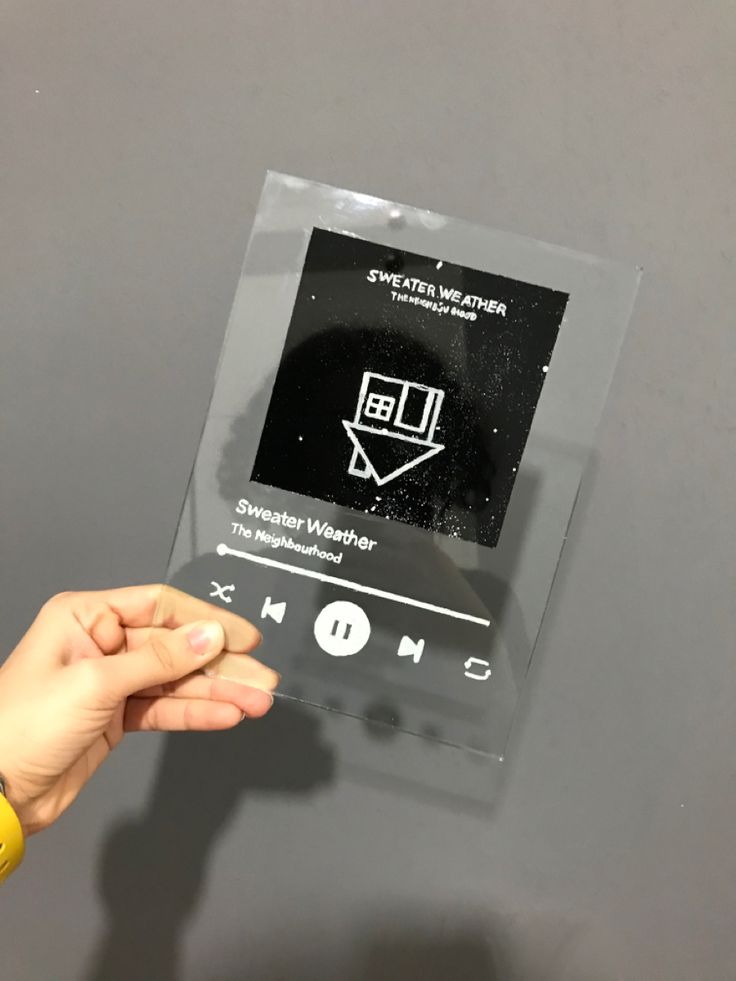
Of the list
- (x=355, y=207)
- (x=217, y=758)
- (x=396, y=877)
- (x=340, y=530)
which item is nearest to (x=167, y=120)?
(x=355, y=207)

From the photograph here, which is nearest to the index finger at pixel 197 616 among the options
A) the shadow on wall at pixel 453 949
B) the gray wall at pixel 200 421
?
the gray wall at pixel 200 421

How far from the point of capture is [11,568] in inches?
31.1

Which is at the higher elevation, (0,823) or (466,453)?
(466,453)

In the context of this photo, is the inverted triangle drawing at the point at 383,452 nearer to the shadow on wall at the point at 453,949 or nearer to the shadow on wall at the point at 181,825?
the shadow on wall at the point at 181,825

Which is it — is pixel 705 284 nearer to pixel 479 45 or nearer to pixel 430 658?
pixel 479 45

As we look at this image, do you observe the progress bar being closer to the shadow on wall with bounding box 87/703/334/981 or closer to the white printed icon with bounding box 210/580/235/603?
the white printed icon with bounding box 210/580/235/603

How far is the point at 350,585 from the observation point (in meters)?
0.67

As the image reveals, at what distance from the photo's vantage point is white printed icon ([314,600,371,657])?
2.19ft

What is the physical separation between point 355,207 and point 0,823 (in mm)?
586

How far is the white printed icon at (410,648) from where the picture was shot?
0.67 meters

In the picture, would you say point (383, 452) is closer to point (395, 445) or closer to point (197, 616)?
point (395, 445)

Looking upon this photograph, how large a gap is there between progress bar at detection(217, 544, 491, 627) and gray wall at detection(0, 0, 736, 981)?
127 millimetres

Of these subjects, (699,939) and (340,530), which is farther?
(699,939)

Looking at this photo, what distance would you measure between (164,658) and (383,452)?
250 millimetres
